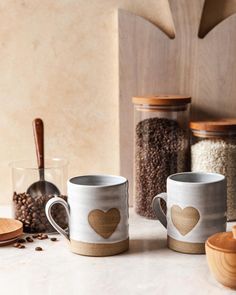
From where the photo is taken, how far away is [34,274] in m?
0.93

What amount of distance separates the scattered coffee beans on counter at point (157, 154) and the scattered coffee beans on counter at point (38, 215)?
0.54 ft

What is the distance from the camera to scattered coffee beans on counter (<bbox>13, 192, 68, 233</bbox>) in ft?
3.69

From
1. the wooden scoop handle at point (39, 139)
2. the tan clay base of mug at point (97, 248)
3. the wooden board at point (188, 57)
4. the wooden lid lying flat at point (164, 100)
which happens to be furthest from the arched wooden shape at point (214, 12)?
the tan clay base of mug at point (97, 248)

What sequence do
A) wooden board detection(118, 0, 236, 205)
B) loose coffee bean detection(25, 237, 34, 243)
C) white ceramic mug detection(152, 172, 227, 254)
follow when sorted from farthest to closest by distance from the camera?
wooden board detection(118, 0, 236, 205), loose coffee bean detection(25, 237, 34, 243), white ceramic mug detection(152, 172, 227, 254)

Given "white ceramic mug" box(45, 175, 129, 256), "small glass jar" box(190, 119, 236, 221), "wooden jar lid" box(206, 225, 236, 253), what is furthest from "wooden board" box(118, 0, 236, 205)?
"wooden jar lid" box(206, 225, 236, 253)

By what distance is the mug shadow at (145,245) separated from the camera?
1.03 meters

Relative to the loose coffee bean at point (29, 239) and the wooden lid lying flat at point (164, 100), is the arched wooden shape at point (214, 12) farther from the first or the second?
the loose coffee bean at point (29, 239)

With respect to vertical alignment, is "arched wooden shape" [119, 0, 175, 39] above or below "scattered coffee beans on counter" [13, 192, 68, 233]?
above

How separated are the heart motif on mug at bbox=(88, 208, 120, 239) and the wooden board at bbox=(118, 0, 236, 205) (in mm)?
333

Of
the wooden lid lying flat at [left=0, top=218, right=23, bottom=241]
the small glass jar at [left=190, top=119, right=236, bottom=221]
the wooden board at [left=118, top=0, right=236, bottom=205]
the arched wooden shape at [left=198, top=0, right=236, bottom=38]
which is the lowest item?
the wooden lid lying flat at [left=0, top=218, right=23, bottom=241]

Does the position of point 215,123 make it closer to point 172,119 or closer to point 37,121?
point 172,119

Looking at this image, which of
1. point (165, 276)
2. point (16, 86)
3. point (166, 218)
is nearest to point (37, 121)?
point (16, 86)

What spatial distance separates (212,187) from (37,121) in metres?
0.36

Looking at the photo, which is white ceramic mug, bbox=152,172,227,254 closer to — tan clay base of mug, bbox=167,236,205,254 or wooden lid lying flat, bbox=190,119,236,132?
tan clay base of mug, bbox=167,236,205,254
